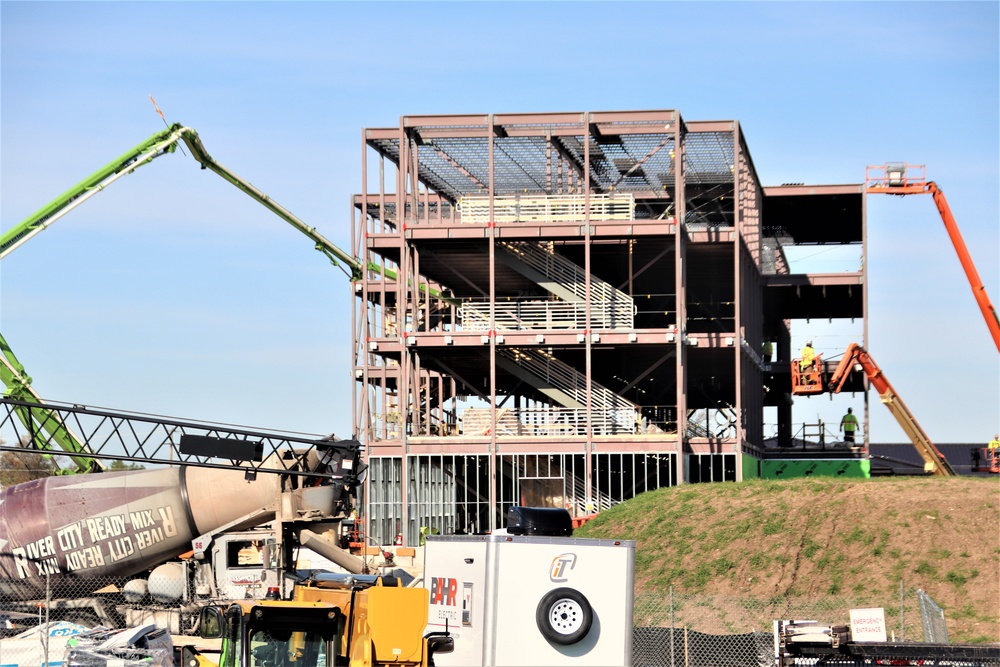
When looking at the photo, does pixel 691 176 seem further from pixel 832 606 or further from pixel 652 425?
pixel 832 606

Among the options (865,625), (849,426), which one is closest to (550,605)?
(865,625)

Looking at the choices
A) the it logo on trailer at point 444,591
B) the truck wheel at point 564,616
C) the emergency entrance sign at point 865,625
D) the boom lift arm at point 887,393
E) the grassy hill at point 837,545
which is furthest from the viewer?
the boom lift arm at point 887,393

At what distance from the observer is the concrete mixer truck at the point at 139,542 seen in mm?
29406

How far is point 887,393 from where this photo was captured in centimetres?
6000

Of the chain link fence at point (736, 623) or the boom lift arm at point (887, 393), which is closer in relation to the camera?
the chain link fence at point (736, 623)

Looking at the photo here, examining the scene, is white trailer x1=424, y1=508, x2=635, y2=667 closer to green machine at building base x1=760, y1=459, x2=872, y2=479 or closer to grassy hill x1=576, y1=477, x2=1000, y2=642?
grassy hill x1=576, y1=477, x2=1000, y2=642

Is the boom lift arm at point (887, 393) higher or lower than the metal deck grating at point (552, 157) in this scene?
lower

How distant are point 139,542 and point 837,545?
17.5m

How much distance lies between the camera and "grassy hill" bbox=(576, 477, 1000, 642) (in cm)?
3131

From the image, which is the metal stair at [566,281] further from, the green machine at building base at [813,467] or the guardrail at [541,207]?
the green machine at building base at [813,467]

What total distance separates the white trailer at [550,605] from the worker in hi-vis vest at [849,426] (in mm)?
51974

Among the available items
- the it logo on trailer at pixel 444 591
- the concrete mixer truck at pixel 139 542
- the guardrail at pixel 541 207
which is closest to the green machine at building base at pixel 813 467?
the guardrail at pixel 541 207

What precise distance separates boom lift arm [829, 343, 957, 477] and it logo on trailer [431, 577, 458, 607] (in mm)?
43324

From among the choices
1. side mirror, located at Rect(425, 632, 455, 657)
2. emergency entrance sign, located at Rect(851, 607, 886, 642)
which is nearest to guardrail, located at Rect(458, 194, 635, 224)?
emergency entrance sign, located at Rect(851, 607, 886, 642)
